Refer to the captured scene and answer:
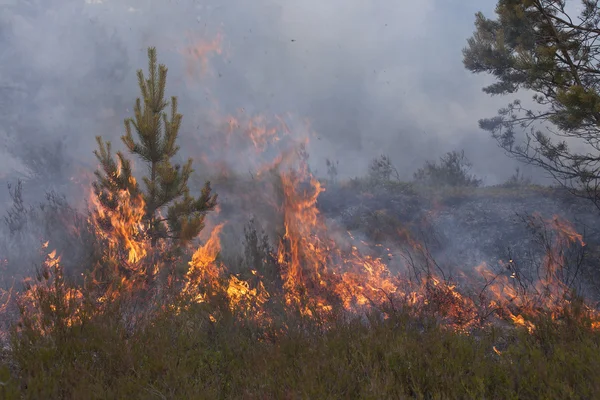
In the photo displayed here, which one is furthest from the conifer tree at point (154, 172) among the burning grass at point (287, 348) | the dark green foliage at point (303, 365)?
the dark green foliage at point (303, 365)

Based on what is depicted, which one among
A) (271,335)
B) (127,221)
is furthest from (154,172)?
(271,335)

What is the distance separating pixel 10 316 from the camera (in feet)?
22.2

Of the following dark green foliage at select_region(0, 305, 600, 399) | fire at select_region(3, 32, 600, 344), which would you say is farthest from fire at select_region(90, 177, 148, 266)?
dark green foliage at select_region(0, 305, 600, 399)

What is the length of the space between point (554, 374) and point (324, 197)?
14305mm

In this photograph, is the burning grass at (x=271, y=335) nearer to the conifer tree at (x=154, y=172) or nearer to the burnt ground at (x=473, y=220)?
the conifer tree at (x=154, y=172)

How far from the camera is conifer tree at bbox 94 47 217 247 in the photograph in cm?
711

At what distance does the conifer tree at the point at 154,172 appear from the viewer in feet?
23.3

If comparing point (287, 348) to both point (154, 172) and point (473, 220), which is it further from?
point (473, 220)

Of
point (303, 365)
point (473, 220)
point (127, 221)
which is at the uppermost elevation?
point (473, 220)

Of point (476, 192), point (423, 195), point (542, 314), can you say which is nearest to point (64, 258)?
point (542, 314)

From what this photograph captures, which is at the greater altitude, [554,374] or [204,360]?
[204,360]

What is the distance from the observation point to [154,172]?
752 cm

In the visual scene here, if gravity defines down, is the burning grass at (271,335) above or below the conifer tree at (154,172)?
below

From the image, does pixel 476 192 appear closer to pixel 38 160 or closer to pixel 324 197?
pixel 324 197
